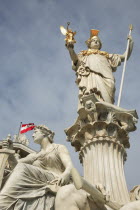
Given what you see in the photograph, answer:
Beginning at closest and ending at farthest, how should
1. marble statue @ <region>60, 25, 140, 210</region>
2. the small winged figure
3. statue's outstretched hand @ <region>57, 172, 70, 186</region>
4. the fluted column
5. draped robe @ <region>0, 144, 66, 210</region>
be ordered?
draped robe @ <region>0, 144, 66, 210</region> < statue's outstretched hand @ <region>57, 172, 70, 186</region> < marble statue @ <region>60, 25, 140, 210</region> < the fluted column < the small winged figure

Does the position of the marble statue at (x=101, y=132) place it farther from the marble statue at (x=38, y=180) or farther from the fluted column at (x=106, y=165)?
the marble statue at (x=38, y=180)

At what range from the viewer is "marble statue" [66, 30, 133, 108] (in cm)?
919

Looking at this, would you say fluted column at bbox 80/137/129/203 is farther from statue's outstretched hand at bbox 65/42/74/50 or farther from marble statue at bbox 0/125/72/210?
statue's outstretched hand at bbox 65/42/74/50

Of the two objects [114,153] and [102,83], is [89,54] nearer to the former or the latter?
[102,83]

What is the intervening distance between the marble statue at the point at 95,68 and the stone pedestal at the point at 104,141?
2.70ft

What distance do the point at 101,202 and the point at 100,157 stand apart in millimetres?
2119

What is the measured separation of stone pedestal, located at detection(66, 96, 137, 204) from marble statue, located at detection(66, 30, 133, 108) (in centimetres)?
82

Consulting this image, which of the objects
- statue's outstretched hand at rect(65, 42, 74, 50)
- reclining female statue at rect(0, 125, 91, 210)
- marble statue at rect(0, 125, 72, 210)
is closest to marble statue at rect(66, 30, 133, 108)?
statue's outstretched hand at rect(65, 42, 74, 50)

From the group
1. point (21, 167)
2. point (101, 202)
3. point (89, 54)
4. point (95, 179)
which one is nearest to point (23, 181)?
point (21, 167)

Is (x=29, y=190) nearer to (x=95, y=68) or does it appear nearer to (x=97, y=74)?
(x=97, y=74)

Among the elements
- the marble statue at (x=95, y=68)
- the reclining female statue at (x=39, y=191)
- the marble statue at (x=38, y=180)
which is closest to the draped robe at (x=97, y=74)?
the marble statue at (x=95, y=68)

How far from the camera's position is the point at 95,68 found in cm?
985

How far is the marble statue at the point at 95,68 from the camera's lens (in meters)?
9.19

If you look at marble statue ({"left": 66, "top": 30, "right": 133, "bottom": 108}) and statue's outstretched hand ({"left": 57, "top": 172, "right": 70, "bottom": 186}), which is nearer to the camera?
statue's outstretched hand ({"left": 57, "top": 172, "right": 70, "bottom": 186})
